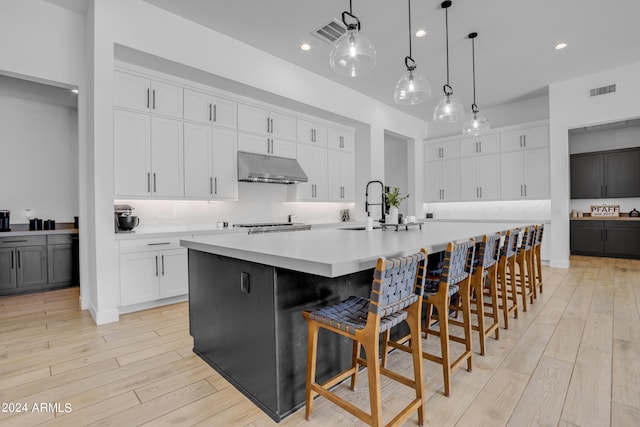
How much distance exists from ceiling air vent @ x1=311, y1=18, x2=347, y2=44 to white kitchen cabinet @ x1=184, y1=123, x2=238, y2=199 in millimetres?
1766

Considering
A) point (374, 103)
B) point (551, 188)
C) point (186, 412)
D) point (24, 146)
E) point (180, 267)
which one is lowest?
point (186, 412)

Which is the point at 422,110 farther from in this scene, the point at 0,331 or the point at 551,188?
the point at 0,331

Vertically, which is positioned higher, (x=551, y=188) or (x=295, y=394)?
(x=551, y=188)

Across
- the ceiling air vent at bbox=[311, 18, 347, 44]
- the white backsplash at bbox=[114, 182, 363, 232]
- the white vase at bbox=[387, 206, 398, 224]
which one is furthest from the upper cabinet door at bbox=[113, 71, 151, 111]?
the white vase at bbox=[387, 206, 398, 224]

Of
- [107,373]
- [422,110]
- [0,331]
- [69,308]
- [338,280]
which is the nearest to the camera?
[338,280]

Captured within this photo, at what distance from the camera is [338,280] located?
6.83 feet

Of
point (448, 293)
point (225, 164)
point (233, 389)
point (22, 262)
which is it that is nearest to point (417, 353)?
point (448, 293)

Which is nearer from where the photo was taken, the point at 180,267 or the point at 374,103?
the point at 180,267

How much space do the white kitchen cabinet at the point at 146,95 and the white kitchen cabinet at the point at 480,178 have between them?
6.09 meters

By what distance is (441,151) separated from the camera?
7801 mm

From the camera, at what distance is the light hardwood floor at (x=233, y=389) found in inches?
68.6

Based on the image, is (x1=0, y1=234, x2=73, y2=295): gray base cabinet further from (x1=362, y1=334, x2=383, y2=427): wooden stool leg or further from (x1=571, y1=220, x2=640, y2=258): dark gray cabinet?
(x1=571, y1=220, x2=640, y2=258): dark gray cabinet

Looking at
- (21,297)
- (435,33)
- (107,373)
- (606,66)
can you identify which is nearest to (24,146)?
(21,297)

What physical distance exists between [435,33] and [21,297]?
6467 mm
